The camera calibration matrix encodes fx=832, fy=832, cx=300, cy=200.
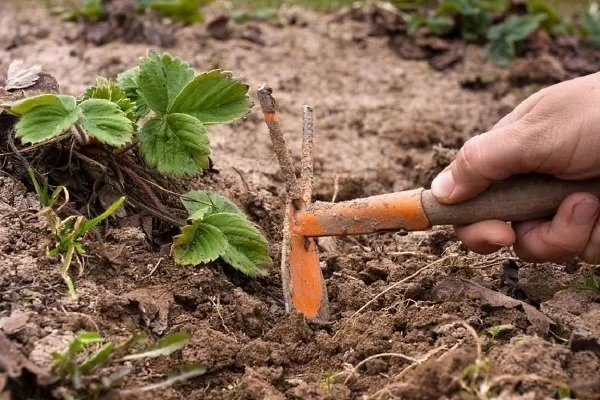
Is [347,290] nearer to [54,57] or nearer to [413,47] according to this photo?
[54,57]

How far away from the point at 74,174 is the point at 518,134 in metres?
1.24

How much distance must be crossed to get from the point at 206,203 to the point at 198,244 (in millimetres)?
164

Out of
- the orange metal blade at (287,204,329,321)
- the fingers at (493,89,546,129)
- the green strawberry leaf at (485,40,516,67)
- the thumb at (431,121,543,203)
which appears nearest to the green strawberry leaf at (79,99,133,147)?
the orange metal blade at (287,204,329,321)

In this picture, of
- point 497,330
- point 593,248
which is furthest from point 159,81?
point 593,248

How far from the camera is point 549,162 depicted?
2.06m

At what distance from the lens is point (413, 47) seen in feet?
16.4

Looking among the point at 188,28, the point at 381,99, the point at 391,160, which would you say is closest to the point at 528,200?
the point at 391,160

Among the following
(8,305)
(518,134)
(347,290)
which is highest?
(518,134)

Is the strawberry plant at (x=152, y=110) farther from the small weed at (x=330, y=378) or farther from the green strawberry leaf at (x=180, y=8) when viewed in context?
the green strawberry leaf at (x=180, y=8)

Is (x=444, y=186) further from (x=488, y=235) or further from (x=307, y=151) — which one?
(x=307, y=151)

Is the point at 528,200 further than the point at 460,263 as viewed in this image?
No

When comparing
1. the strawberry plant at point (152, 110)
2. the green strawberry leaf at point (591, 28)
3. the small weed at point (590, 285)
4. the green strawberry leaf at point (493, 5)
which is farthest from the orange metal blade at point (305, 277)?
the green strawberry leaf at point (591, 28)

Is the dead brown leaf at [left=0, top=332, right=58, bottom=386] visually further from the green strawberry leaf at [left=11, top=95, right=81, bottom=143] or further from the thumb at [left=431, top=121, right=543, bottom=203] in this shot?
the thumb at [left=431, top=121, right=543, bottom=203]

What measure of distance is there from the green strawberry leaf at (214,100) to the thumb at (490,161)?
2.15 feet
